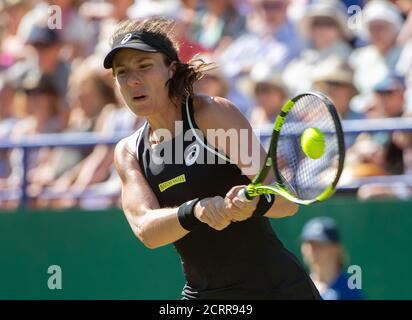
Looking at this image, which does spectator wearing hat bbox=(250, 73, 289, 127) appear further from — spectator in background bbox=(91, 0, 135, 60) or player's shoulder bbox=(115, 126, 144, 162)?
player's shoulder bbox=(115, 126, 144, 162)

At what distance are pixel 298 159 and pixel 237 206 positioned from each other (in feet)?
2.12

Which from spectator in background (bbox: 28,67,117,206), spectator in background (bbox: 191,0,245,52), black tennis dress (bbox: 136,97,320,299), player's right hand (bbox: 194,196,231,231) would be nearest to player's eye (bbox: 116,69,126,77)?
black tennis dress (bbox: 136,97,320,299)

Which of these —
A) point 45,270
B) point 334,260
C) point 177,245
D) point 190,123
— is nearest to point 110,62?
point 190,123

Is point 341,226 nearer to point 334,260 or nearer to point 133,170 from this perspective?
point 334,260

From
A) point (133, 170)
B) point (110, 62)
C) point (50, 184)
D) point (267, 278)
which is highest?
point (50, 184)

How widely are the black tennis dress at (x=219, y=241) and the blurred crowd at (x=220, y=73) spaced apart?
2.40 meters

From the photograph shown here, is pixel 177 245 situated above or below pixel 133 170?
below

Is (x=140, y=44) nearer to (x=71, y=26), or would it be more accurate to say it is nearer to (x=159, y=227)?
(x=159, y=227)

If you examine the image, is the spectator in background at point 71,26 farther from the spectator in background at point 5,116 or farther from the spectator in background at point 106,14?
the spectator in background at point 5,116

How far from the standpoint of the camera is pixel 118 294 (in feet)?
26.1

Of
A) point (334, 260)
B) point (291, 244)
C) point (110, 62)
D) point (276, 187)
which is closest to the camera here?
point (276, 187)

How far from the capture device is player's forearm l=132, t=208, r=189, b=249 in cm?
439

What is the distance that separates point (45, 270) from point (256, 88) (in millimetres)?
2110

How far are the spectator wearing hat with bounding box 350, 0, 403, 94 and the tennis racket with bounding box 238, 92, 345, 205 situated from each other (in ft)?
8.45
